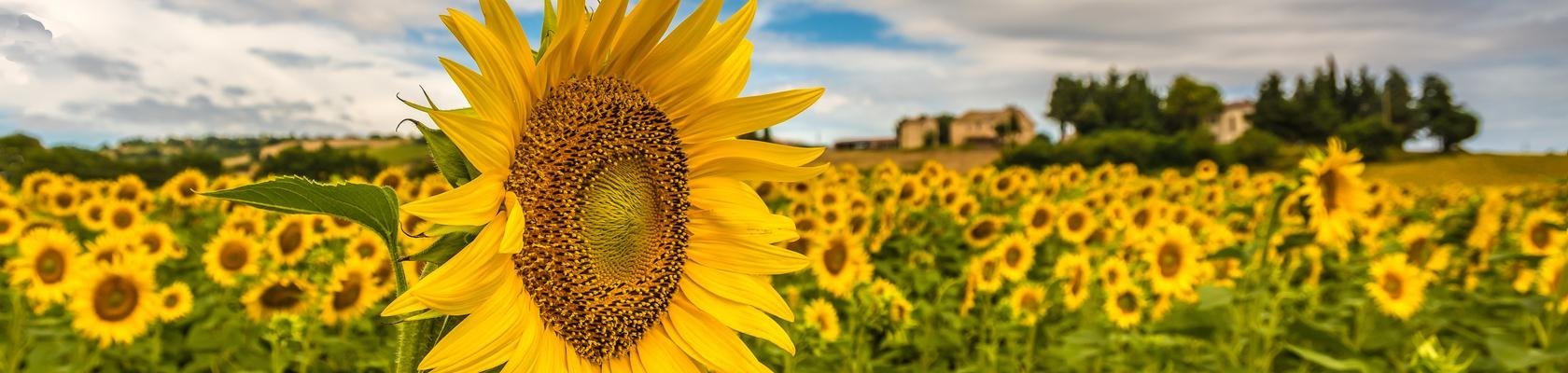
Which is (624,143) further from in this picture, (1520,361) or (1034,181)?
(1034,181)

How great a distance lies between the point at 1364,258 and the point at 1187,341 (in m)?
2.56

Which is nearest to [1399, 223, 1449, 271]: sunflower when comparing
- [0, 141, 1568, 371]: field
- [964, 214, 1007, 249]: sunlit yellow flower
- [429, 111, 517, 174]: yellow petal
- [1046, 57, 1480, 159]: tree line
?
[0, 141, 1568, 371]: field

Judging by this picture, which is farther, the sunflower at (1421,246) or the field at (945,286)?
the sunflower at (1421,246)

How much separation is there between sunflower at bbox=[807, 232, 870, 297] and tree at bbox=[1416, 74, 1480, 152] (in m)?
73.5

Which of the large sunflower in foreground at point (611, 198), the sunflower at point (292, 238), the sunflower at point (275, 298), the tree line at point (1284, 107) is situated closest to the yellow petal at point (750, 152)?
the large sunflower in foreground at point (611, 198)

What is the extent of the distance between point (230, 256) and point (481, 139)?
3.89 meters

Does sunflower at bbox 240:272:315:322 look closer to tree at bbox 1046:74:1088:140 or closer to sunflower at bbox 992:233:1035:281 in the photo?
sunflower at bbox 992:233:1035:281

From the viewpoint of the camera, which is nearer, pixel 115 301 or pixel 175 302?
pixel 115 301

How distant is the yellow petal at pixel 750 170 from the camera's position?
1338 mm

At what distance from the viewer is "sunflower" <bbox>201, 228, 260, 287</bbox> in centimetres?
412

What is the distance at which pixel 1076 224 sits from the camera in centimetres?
605

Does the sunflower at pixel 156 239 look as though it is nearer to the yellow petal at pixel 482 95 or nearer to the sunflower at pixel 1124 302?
the yellow petal at pixel 482 95

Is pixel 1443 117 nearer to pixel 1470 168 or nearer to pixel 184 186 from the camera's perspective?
pixel 1470 168

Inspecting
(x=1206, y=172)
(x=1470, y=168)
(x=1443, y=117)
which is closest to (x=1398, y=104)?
(x=1443, y=117)
